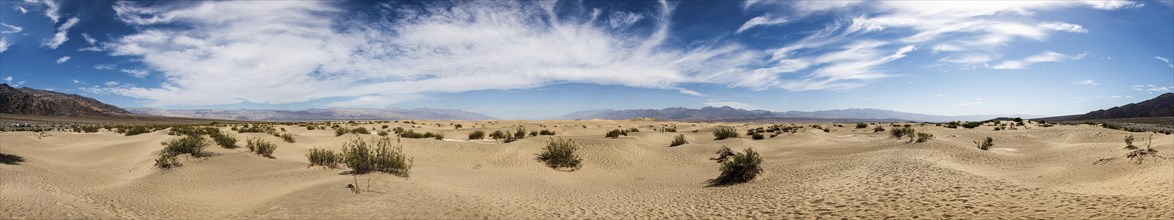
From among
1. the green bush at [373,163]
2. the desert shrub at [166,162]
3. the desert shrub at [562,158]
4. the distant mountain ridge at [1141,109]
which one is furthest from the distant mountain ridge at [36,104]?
the distant mountain ridge at [1141,109]

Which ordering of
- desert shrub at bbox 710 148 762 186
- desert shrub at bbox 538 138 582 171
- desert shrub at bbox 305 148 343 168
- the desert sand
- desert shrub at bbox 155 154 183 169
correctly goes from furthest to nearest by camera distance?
desert shrub at bbox 538 138 582 171 < desert shrub at bbox 305 148 343 168 < desert shrub at bbox 710 148 762 186 < desert shrub at bbox 155 154 183 169 < the desert sand

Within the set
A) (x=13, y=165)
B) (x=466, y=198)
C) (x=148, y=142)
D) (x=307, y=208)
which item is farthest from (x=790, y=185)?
(x=148, y=142)

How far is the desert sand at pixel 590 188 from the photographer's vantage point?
715cm

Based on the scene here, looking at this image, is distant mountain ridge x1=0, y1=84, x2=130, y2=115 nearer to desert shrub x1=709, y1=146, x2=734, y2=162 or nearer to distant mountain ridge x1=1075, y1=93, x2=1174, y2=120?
desert shrub x1=709, y1=146, x2=734, y2=162

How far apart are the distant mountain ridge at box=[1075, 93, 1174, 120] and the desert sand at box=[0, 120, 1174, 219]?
445ft

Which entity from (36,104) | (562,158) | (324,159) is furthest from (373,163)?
(36,104)

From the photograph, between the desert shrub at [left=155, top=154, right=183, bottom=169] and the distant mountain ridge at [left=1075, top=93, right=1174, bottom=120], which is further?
the distant mountain ridge at [left=1075, top=93, right=1174, bottom=120]

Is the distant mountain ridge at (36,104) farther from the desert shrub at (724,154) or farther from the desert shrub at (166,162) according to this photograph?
the desert shrub at (724,154)

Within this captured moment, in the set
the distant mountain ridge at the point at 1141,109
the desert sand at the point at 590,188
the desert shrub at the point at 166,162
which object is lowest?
the desert sand at the point at 590,188

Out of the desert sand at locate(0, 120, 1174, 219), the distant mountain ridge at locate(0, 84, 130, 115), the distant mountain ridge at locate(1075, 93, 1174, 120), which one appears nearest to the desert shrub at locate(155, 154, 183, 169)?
the desert sand at locate(0, 120, 1174, 219)

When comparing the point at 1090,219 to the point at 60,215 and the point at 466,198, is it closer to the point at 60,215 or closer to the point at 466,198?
the point at 466,198

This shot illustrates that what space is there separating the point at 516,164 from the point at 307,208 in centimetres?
848

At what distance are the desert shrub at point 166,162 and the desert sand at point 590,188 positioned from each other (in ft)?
0.75

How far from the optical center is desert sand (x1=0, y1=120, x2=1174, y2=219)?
281 inches
